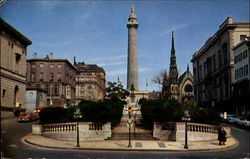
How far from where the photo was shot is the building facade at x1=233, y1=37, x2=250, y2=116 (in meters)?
17.8

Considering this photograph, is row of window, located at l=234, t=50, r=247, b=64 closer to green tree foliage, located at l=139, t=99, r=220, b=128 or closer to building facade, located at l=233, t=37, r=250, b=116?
building facade, located at l=233, t=37, r=250, b=116

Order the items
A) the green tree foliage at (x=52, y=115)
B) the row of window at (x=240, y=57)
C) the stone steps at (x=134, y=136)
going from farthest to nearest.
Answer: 1. the green tree foliage at (x=52, y=115)
2. the stone steps at (x=134, y=136)
3. the row of window at (x=240, y=57)

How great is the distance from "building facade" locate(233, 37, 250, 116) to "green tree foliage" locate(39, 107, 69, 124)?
688 inches

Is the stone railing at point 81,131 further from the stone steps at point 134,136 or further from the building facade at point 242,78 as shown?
the building facade at point 242,78

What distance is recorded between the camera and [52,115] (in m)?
29.3

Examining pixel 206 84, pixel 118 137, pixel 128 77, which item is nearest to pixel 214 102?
pixel 206 84

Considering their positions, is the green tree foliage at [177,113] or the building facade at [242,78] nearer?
the building facade at [242,78]

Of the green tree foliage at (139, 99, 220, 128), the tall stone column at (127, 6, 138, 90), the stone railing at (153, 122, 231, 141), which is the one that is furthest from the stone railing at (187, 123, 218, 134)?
the tall stone column at (127, 6, 138, 90)

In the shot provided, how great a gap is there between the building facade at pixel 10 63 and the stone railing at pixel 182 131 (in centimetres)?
1958

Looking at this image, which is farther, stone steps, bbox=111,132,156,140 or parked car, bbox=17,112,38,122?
parked car, bbox=17,112,38,122

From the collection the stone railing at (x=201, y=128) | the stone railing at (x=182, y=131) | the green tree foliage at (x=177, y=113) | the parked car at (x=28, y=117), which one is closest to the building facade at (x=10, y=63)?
the stone railing at (x=182, y=131)

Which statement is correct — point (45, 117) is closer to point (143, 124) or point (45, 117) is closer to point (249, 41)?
point (143, 124)

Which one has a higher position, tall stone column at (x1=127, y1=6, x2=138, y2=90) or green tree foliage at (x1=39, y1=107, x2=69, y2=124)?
tall stone column at (x1=127, y1=6, x2=138, y2=90)

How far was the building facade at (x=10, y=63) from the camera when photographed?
762cm
